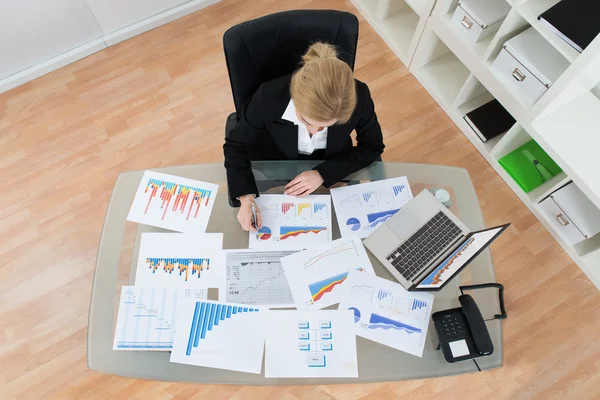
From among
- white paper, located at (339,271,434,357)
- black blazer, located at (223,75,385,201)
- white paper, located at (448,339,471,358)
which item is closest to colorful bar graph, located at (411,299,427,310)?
white paper, located at (339,271,434,357)

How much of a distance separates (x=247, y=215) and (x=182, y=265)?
A: 26cm

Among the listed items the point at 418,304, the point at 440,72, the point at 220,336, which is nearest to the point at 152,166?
the point at 220,336

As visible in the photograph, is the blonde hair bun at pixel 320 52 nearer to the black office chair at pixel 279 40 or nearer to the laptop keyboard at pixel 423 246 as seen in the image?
the black office chair at pixel 279 40

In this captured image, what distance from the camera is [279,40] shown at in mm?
1357

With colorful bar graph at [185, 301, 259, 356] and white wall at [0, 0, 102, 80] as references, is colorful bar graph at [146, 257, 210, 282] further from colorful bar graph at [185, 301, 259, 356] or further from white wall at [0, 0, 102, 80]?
white wall at [0, 0, 102, 80]

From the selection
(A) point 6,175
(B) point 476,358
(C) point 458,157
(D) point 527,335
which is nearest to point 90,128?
(A) point 6,175

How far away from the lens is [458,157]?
243 centimetres

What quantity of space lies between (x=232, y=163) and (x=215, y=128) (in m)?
A: 1.06

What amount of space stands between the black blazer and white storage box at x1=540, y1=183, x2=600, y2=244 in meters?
1.10

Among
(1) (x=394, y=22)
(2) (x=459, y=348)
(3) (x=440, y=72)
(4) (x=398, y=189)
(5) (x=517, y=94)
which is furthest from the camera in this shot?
(1) (x=394, y=22)

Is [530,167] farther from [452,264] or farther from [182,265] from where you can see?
[182,265]

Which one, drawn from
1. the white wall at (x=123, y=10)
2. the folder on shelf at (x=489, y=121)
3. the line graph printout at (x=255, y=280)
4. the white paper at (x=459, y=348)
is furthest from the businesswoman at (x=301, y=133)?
the white wall at (x=123, y=10)

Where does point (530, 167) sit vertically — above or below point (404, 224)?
below

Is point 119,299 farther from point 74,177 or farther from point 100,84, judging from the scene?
point 100,84
